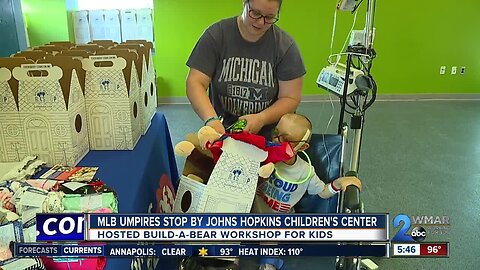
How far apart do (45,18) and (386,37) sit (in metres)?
4.04

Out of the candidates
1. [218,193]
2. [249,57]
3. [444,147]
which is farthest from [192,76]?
[444,147]

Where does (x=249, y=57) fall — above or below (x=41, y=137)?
above

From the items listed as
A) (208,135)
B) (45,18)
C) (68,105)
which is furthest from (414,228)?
(45,18)

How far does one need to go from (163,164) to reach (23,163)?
0.67 meters

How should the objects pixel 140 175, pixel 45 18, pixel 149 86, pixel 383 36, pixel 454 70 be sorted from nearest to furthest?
1. pixel 140 175
2. pixel 149 86
3. pixel 45 18
4. pixel 383 36
5. pixel 454 70

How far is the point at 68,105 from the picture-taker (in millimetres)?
1409

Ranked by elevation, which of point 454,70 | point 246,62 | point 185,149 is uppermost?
point 246,62

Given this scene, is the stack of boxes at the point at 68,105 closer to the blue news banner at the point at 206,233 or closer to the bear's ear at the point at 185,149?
the bear's ear at the point at 185,149

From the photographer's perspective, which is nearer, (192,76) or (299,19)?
(192,76)

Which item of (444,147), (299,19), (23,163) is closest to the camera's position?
(23,163)

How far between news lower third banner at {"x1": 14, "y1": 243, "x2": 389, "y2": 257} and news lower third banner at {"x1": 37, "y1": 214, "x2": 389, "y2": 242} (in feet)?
0.06

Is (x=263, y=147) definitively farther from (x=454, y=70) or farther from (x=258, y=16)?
(x=454, y=70)

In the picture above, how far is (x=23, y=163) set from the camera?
Result: 136 cm

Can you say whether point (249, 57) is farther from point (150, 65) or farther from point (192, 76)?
point (150, 65)
